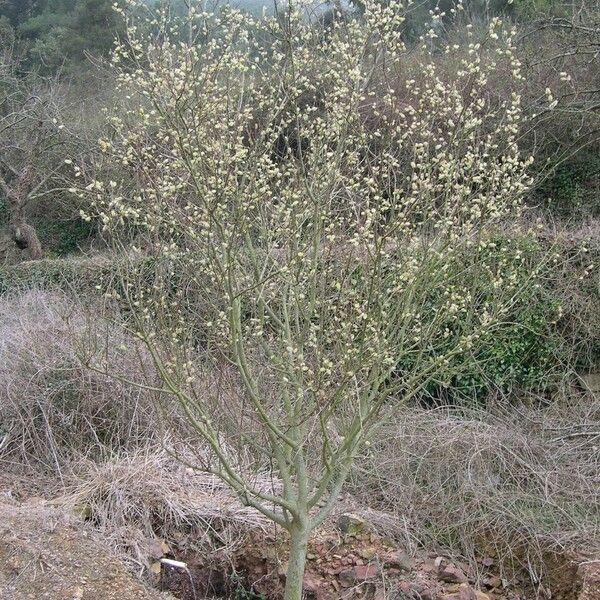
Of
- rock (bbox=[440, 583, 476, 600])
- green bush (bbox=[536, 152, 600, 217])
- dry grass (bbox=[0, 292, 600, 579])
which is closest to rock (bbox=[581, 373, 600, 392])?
dry grass (bbox=[0, 292, 600, 579])

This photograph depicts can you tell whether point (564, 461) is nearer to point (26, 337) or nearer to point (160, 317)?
point (160, 317)

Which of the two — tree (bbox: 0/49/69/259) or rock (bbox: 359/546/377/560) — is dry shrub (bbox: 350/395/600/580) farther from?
tree (bbox: 0/49/69/259)

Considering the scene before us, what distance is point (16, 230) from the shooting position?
1359 cm

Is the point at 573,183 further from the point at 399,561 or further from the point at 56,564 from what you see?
the point at 56,564

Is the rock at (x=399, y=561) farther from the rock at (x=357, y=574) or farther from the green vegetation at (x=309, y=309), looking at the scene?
the green vegetation at (x=309, y=309)

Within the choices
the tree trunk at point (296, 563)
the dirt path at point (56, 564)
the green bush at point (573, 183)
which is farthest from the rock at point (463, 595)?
the green bush at point (573, 183)

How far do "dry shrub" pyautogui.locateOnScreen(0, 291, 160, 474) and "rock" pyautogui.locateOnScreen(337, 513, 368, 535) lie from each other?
1626 mm

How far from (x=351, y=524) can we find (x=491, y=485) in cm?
107

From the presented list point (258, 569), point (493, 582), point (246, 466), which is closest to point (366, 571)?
point (258, 569)

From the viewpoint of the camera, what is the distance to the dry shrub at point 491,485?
4816 mm

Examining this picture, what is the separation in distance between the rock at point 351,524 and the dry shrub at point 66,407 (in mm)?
1626

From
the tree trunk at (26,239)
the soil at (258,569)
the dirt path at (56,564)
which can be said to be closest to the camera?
the dirt path at (56,564)

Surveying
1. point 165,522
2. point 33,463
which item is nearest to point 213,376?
point 165,522

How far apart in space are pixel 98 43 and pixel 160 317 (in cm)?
1973
